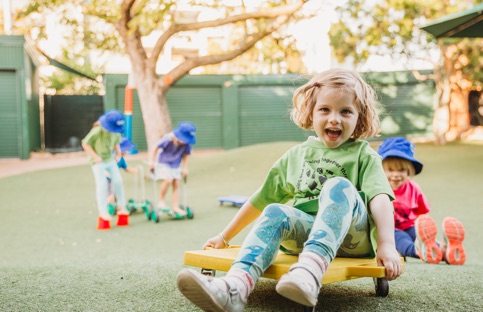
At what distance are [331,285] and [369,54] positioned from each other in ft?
54.4

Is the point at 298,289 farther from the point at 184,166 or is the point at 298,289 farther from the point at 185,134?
the point at 184,166

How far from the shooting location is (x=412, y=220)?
16.2 feet

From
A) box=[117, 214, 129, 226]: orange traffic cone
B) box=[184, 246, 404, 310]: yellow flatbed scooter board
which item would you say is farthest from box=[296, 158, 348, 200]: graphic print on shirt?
box=[117, 214, 129, 226]: orange traffic cone

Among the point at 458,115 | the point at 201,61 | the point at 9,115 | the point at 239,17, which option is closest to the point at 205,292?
the point at 239,17

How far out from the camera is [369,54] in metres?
18.7

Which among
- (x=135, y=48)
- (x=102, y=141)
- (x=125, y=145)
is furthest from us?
(x=135, y=48)

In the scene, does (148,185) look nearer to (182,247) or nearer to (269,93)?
(182,247)

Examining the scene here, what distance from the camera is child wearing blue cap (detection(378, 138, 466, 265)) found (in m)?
4.32

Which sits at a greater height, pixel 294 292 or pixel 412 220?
pixel 294 292

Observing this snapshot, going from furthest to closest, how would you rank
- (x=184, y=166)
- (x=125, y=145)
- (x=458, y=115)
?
(x=458, y=115) → (x=125, y=145) → (x=184, y=166)

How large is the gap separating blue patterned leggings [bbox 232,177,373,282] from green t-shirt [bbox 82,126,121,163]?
542cm

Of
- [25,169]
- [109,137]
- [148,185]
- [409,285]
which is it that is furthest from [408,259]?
[25,169]

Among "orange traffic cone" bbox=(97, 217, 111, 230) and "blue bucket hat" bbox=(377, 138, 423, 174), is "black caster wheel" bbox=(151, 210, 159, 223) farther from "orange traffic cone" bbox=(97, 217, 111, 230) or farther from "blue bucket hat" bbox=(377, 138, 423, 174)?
"blue bucket hat" bbox=(377, 138, 423, 174)

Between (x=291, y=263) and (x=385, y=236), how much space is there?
1.35 ft
